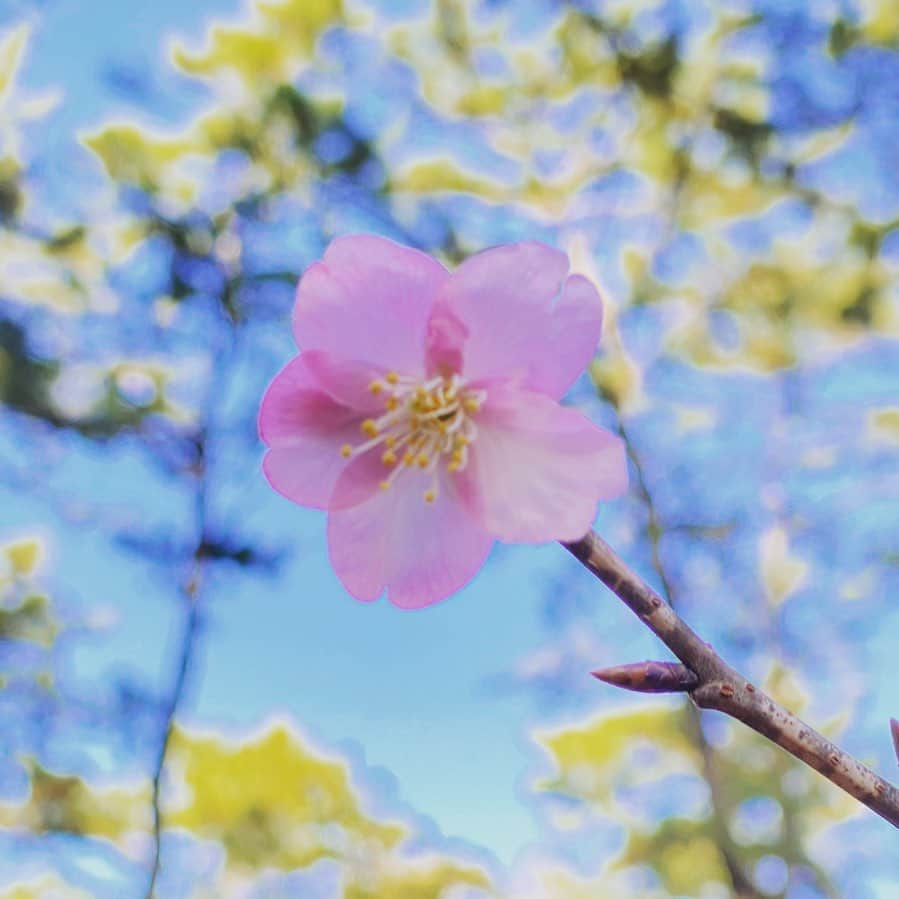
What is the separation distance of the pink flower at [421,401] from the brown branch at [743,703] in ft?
0.36

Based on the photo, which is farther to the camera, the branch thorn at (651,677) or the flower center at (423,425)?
the flower center at (423,425)

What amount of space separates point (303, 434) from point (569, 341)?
126 millimetres

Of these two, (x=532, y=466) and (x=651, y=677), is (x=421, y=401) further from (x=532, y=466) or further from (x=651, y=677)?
(x=651, y=677)

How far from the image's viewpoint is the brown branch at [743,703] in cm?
29

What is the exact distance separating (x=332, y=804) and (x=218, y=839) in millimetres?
614

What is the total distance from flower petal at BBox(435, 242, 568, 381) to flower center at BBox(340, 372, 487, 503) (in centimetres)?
1

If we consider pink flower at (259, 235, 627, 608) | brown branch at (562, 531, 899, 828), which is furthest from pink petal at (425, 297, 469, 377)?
brown branch at (562, 531, 899, 828)

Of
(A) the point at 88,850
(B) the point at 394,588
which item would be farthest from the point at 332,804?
(B) the point at 394,588

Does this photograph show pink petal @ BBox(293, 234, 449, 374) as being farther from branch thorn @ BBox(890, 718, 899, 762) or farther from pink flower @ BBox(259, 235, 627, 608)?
branch thorn @ BBox(890, 718, 899, 762)

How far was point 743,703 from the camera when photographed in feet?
0.98

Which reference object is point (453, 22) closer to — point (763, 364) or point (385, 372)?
point (763, 364)

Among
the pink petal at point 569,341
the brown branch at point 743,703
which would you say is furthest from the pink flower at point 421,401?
the brown branch at point 743,703

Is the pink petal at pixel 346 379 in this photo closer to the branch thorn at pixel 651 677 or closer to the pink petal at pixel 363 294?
the pink petal at pixel 363 294

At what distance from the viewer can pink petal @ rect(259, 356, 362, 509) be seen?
420 mm
